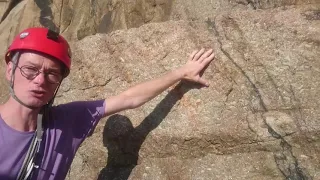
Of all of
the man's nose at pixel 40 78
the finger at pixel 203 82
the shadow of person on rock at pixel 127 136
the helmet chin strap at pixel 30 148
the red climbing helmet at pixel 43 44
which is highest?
the red climbing helmet at pixel 43 44

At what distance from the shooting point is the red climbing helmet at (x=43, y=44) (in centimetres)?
229

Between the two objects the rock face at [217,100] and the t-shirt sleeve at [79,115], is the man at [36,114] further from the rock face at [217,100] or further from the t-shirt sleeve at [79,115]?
the rock face at [217,100]

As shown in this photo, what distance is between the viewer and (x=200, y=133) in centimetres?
279

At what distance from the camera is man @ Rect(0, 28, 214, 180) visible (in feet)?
7.44

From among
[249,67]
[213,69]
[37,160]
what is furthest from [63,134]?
[249,67]

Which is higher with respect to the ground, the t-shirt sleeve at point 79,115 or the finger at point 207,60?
the finger at point 207,60

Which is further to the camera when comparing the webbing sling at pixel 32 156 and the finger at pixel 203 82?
the finger at pixel 203 82

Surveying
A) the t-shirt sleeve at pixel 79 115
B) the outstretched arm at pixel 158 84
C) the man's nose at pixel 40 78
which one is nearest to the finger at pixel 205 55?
the outstretched arm at pixel 158 84

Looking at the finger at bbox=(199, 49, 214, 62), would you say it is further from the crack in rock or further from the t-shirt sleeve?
the t-shirt sleeve

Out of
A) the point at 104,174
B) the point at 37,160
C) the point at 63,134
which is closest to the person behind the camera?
the point at 37,160

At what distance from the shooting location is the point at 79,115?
2.62m

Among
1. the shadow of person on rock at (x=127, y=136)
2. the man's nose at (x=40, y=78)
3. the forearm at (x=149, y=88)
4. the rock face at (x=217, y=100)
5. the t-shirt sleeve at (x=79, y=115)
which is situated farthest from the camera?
the shadow of person on rock at (x=127, y=136)

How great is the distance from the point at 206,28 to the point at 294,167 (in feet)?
3.55

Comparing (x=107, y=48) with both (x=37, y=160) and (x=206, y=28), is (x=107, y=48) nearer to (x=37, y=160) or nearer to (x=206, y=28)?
(x=206, y=28)
